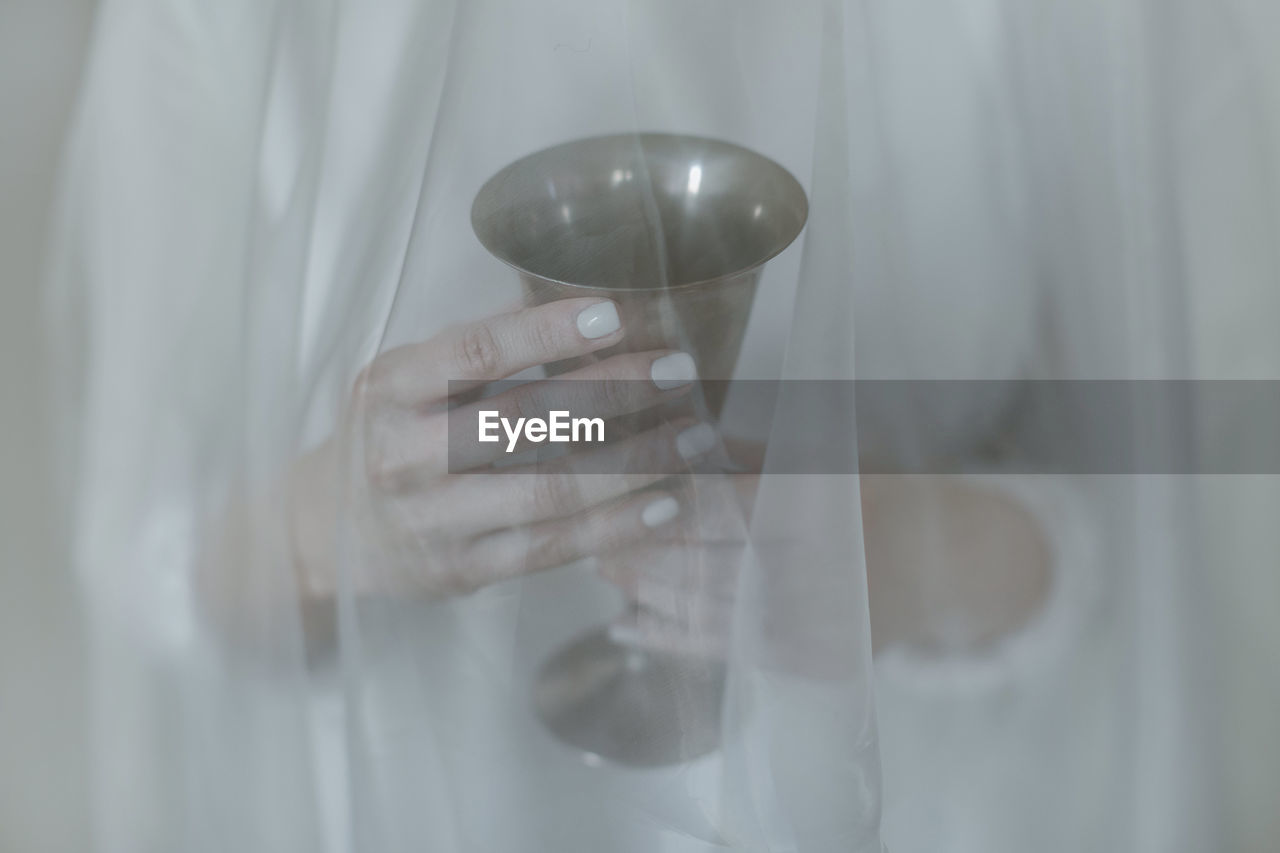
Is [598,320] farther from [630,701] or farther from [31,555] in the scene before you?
[31,555]

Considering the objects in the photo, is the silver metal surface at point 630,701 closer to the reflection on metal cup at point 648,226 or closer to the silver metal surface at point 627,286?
the silver metal surface at point 627,286

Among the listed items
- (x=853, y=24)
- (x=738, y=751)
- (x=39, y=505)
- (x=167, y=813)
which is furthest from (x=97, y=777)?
(x=853, y=24)

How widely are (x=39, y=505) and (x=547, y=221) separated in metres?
0.31

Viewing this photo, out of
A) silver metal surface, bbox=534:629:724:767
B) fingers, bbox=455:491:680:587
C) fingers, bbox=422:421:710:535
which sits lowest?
silver metal surface, bbox=534:629:724:767

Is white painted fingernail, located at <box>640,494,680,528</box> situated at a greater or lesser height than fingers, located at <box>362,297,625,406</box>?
lesser

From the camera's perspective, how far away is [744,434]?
0.37m

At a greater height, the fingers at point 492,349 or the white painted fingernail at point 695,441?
the fingers at point 492,349

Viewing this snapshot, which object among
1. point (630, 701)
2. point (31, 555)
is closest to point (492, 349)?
point (630, 701)

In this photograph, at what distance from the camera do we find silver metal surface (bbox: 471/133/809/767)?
1.10 ft

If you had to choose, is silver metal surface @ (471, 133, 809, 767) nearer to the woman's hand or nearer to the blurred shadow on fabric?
the woman's hand

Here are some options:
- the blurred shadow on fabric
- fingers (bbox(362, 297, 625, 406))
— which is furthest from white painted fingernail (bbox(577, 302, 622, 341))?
the blurred shadow on fabric

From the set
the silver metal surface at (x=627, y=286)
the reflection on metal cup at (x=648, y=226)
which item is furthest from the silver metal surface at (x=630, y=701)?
the reflection on metal cup at (x=648, y=226)

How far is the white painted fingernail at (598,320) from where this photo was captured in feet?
1.07

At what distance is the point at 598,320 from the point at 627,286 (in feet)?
0.06
